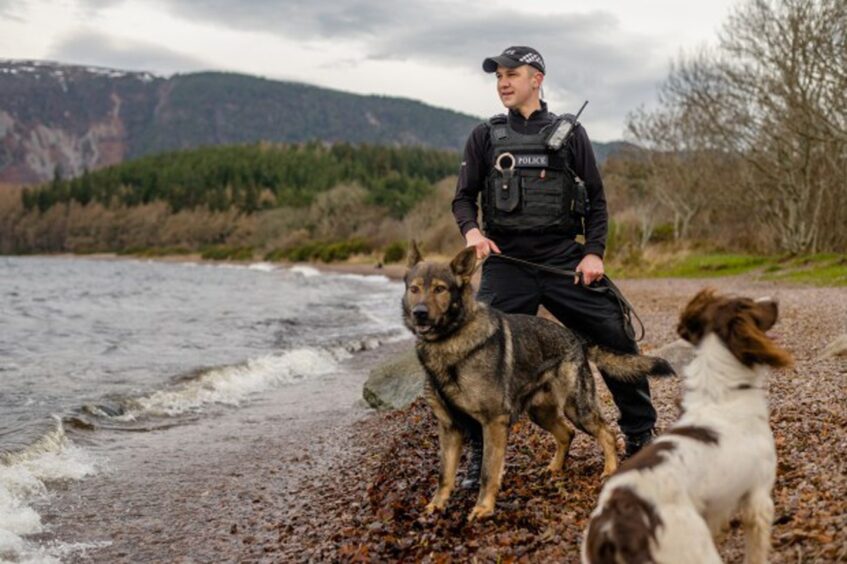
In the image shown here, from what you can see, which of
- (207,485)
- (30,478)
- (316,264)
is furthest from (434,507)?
(316,264)

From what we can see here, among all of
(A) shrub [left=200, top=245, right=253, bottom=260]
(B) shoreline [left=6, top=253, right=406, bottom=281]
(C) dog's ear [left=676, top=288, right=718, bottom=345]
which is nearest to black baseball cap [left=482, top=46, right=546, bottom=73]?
(C) dog's ear [left=676, top=288, right=718, bottom=345]

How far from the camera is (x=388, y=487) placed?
7719 millimetres

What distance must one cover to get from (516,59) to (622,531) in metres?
4.30

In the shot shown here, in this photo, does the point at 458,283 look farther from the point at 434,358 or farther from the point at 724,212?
the point at 724,212

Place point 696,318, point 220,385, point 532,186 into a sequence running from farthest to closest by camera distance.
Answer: point 220,385
point 532,186
point 696,318

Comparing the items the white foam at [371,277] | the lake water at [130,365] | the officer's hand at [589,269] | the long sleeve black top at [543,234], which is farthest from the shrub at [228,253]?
the officer's hand at [589,269]

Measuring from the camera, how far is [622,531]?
140 inches

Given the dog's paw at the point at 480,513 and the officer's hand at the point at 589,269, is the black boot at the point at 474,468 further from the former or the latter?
the officer's hand at the point at 589,269

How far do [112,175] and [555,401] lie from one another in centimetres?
21049

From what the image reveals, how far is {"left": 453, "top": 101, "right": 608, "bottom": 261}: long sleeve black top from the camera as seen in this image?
6824 mm

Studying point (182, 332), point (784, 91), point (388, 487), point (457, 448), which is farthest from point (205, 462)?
point (784, 91)

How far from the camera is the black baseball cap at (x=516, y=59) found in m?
6.60

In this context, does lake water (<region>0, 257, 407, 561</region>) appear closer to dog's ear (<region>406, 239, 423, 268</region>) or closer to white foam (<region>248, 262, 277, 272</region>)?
dog's ear (<region>406, 239, 423, 268</region>)

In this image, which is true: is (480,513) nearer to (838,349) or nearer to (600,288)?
(600,288)
